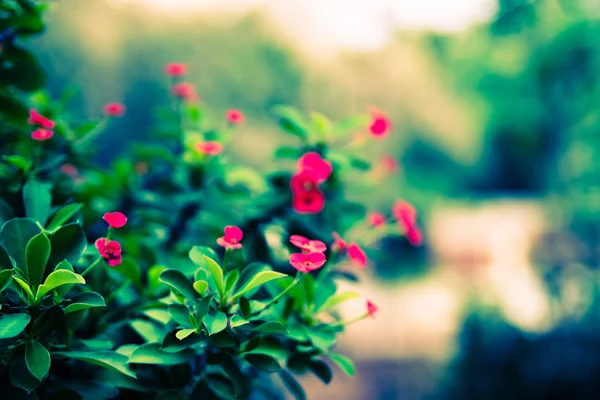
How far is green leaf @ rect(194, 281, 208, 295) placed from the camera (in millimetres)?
811

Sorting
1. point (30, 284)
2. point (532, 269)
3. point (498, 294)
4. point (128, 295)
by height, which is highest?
point (532, 269)

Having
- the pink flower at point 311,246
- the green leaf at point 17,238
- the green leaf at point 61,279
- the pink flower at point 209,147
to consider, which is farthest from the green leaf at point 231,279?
the pink flower at point 209,147

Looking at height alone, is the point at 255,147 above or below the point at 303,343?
above

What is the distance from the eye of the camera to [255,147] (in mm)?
4930

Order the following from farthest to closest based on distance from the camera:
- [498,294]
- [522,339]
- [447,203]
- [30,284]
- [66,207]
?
1. [447,203]
2. [498,294]
3. [522,339]
4. [66,207]
5. [30,284]

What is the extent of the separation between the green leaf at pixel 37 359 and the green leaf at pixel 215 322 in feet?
0.74

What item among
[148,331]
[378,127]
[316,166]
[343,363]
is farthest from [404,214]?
[148,331]

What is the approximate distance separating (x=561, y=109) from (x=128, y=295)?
3.09 meters

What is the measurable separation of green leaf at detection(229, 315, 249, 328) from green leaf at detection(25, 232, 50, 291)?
299 millimetres

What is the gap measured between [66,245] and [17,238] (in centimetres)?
8

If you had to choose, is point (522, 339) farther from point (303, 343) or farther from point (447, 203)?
point (447, 203)

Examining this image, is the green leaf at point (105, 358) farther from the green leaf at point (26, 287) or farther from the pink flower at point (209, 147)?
the pink flower at point (209, 147)

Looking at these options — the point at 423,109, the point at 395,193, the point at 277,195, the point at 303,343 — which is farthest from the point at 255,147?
the point at 303,343

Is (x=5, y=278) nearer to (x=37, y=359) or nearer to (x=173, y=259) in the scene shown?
(x=37, y=359)
